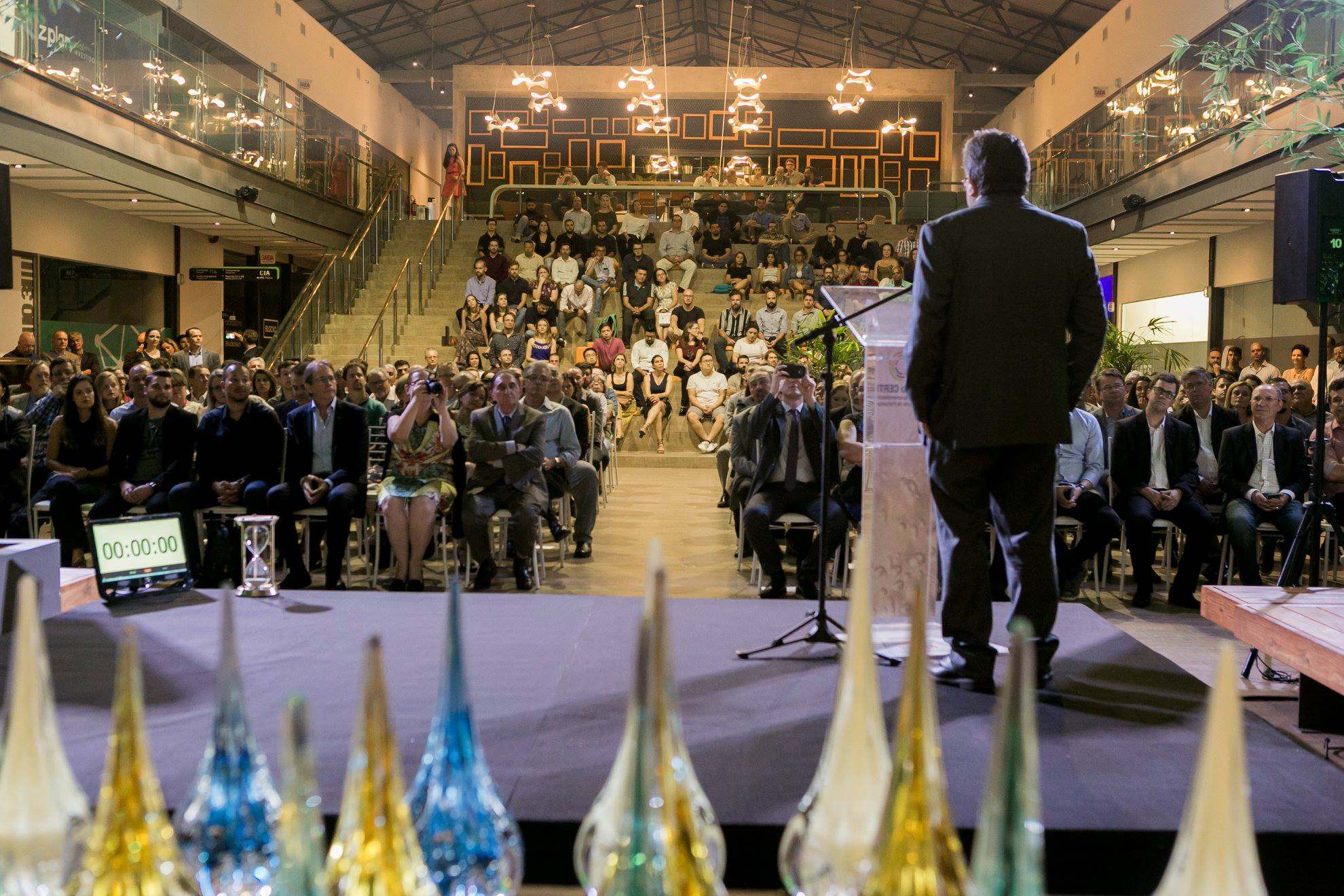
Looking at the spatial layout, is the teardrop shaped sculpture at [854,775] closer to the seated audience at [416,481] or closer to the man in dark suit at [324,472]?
the seated audience at [416,481]

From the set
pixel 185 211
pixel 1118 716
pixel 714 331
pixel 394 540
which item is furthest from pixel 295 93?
pixel 1118 716

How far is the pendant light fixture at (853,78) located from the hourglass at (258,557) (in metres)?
13.4

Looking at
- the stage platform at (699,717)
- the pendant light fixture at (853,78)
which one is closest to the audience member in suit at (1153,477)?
the stage platform at (699,717)

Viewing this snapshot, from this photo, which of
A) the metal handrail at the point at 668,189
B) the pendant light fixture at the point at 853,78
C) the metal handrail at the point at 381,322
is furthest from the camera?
the metal handrail at the point at 668,189

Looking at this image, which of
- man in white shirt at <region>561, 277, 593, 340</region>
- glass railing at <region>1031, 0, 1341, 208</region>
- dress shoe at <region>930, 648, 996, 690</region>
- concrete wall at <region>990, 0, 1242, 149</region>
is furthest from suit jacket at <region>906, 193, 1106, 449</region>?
man in white shirt at <region>561, 277, 593, 340</region>

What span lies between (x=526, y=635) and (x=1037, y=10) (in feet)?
58.5

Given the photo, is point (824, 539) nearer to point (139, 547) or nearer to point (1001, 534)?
point (1001, 534)

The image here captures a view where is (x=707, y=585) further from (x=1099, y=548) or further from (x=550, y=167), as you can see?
(x=550, y=167)

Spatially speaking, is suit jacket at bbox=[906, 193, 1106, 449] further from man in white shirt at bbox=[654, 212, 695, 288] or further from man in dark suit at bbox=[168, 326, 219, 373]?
man in white shirt at bbox=[654, 212, 695, 288]

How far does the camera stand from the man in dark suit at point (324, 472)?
5.89 metres

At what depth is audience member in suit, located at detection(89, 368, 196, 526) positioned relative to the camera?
605 centimetres

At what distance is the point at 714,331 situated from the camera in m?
14.7

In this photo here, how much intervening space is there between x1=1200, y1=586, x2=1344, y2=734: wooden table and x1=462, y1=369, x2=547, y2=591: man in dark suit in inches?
129

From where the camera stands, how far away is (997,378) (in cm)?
286
